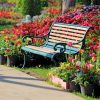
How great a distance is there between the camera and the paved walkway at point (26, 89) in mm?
7430

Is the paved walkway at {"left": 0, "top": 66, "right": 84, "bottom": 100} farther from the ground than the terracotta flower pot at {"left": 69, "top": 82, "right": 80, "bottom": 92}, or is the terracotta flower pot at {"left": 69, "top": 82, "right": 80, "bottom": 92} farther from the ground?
the terracotta flower pot at {"left": 69, "top": 82, "right": 80, "bottom": 92}

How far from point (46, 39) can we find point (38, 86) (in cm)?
284

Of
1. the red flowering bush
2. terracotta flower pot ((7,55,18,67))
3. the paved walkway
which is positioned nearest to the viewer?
the paved walkway

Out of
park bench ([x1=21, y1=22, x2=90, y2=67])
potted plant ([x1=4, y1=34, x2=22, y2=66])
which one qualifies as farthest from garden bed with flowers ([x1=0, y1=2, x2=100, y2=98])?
park bench ([x1=21, y1=22, x2=90, y2=67])

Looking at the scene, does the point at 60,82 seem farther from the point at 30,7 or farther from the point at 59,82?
the point at 30,7

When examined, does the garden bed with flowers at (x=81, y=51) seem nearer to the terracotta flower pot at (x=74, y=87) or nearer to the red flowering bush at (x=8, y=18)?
the terracotta flower pot at (x=74, y=87)

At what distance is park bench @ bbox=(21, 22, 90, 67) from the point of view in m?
9.47

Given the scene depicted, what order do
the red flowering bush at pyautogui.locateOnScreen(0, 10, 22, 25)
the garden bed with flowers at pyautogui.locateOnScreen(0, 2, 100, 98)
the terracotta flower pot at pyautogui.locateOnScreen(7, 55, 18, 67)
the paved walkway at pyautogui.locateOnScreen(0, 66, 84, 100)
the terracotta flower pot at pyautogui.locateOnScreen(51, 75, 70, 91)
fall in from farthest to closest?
1. the red flowering bush at pyautogui.locateOnScreen(0, 10, 22, 25)
2. the terracotta flower pot at pyautogui.locateOnScreen(7, 55, 18, 67)
3. the terracotta flower pot at pyautogui.locateOnScreen(51, 75, 70, 91)
4. the garden bed with flowers at pyautogui.locateOnScreen(0, 2, 100, 98)
5. the paved walkway at pyautogui.locateOnScreen(0, 66, 84, 100)

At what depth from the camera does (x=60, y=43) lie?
9.61 metres

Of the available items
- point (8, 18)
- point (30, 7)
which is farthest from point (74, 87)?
point (30, 7)

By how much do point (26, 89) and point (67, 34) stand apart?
2863mm

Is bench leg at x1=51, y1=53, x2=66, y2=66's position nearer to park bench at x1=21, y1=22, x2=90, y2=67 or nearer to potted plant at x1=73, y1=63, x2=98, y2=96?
park bench at x1=21, y1=22, x2=90, y2=67

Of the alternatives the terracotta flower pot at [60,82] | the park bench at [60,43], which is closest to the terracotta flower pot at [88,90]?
the terracotta flower pot at [60,82]

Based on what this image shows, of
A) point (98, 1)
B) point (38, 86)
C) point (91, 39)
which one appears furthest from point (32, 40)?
point (98, 1)
